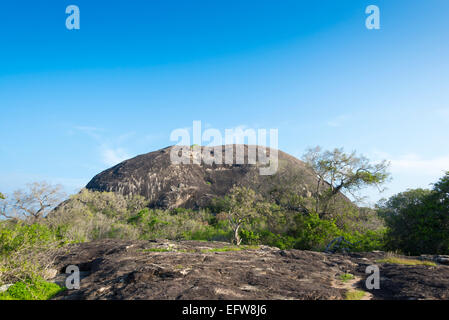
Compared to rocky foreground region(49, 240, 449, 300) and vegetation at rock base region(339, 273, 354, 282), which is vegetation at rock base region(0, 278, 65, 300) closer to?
rocky foreground region(49, 240, 449, 300)

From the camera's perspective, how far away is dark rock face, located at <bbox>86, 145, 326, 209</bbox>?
44.0 m

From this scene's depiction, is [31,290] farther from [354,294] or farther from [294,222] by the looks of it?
[294,222]

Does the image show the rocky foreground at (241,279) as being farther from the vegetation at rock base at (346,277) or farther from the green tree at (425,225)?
the green tree at (425,225)

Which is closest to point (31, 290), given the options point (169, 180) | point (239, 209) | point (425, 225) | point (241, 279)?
point (241, 279)

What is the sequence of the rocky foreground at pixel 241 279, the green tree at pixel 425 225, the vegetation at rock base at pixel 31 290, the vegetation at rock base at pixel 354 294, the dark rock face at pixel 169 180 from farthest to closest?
the dark rock face at pixel 169 180 < the green tree at pixel 425 225 < the vegetation at rock base at pixel 31 290 < the vegetation at rock base at pixel 354 294 < the rocky foreground at pixel 241 279

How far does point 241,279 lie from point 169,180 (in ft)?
139

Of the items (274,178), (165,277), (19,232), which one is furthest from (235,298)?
(274,178)

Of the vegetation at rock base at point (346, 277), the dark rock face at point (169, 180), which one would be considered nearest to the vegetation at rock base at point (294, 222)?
the vegetation at rock base at point (346, 277)

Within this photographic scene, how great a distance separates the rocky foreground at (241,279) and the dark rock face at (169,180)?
3060 cm

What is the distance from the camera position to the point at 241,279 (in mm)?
6773

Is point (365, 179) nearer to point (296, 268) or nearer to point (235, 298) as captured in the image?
point (296, 268)

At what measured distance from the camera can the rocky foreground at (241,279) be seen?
18.6 ft

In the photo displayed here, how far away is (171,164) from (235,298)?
4749cm
